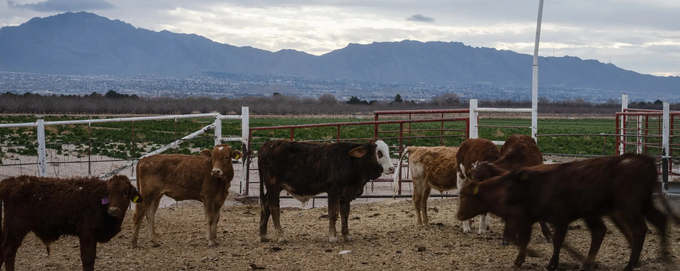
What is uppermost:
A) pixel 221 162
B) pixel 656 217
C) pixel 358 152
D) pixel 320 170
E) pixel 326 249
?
pixel 358 152

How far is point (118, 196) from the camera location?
24.8ft

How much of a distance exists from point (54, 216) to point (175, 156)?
2.60 m

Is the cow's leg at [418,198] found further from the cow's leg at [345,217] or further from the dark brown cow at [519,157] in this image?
the dark brown cow at [519,157]

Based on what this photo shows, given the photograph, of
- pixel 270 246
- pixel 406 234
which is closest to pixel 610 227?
pixel 406 234

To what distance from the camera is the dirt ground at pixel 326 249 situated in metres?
7.91

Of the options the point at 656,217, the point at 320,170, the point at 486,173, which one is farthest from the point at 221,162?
the point at 656,217

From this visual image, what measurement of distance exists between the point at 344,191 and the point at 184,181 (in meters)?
2.24

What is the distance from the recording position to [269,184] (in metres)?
9.91

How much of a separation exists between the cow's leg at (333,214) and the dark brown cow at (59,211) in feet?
9.74

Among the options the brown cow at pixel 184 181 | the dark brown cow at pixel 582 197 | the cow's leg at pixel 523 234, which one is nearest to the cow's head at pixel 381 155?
the brown cow at pixel 184 181

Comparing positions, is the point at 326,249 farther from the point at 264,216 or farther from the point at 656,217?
the point at 656,217

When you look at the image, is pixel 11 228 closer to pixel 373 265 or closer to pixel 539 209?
pixel 373 265

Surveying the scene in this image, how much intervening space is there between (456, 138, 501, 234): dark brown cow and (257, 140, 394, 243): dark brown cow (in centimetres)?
101

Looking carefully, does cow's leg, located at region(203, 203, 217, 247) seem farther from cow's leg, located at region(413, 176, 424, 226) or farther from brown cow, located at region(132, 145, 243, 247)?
cow's leg, located at region(413, 176, 424, 226)
